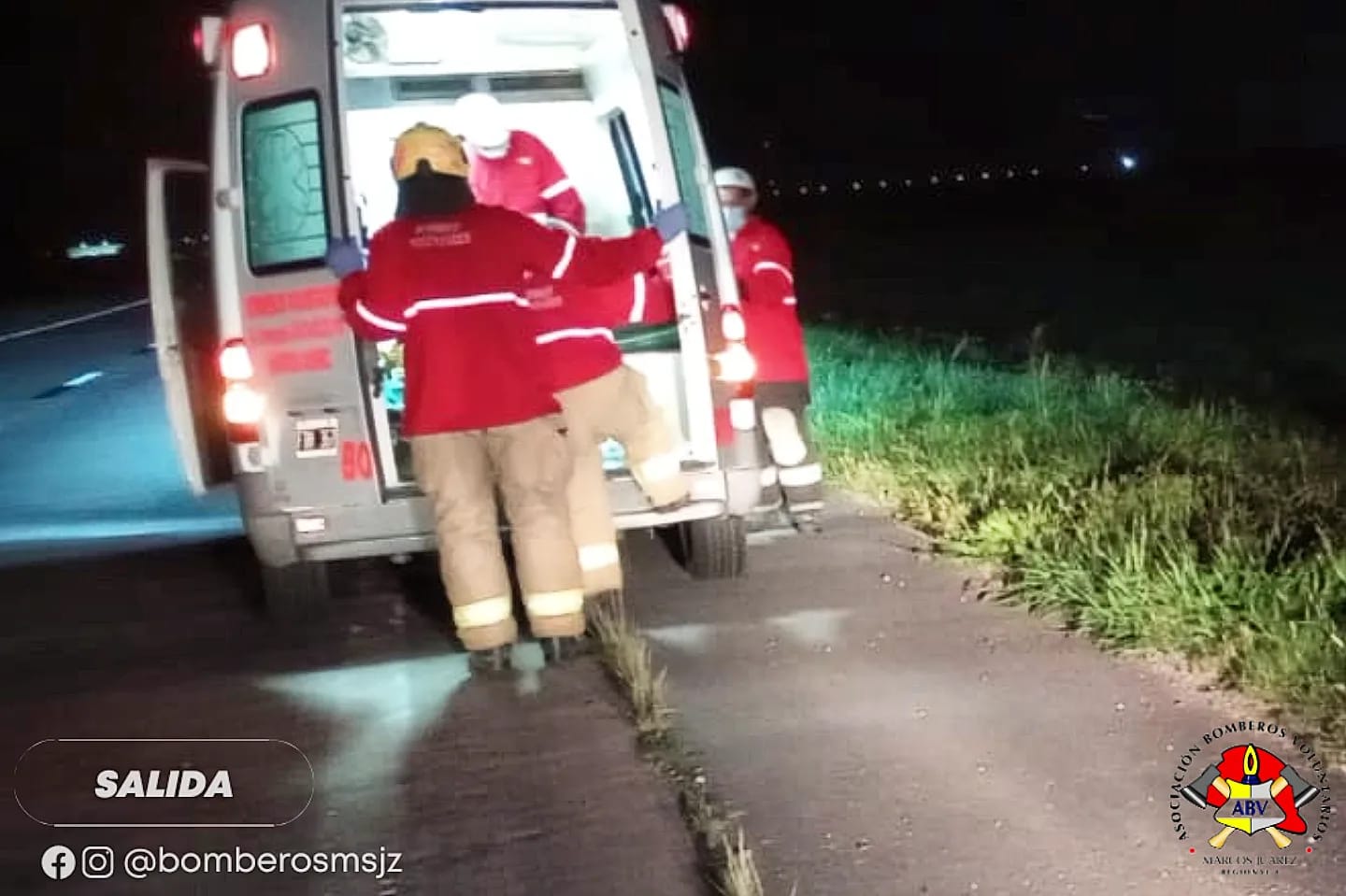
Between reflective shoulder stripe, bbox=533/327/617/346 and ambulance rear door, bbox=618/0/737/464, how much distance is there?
314 millimetres

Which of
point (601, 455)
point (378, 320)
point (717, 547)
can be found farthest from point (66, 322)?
point (378, 320)

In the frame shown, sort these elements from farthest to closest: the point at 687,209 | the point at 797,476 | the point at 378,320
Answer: the point at 797,476, the point at 687,209, the point at 378,320

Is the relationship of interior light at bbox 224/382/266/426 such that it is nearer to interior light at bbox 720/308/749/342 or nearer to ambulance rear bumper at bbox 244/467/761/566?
ambulance rear bumper at bbox 244/467/761/566

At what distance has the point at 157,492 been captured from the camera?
34.2 ft

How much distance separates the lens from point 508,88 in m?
8.75

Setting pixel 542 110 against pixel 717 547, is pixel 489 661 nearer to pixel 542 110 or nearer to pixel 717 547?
pixel 717 547

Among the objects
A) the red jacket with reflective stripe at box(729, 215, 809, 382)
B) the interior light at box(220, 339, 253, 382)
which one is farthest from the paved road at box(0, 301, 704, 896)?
the red jacket with reflective stripe at box(729, 215, 809, 382)

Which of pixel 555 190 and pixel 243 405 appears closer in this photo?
pixel 243 405

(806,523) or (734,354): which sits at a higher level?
(734,354)

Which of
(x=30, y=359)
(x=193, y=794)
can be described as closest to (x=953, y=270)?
(x=30, y=359)

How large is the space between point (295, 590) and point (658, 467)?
1.43 meters

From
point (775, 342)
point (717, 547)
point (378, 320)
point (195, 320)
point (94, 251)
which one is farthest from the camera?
point (94, 251)

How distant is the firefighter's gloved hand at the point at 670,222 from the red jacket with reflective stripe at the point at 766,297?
1526 millimetres

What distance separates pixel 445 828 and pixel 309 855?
336 mm
